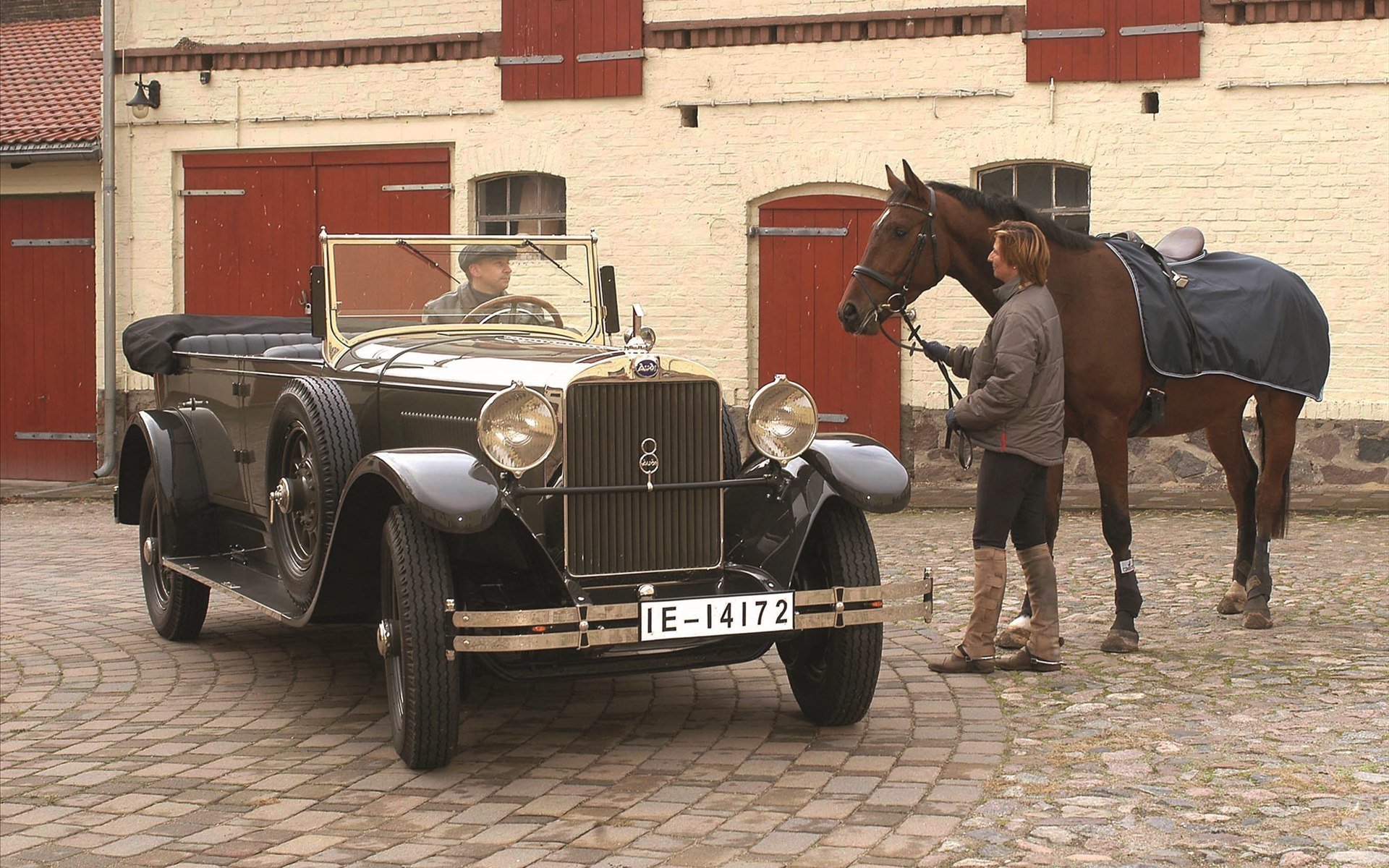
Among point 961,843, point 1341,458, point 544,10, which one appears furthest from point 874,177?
point 961,843

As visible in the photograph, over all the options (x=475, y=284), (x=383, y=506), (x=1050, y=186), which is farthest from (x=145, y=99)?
(x=383, y=506)

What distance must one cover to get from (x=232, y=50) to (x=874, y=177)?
6.69m

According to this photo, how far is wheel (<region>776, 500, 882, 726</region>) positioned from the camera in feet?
19.1

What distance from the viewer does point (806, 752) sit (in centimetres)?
567

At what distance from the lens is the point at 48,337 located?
17531 mm

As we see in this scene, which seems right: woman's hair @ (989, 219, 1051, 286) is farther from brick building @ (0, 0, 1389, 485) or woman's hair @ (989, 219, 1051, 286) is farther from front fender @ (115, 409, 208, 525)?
brick building @ (0, 0, 1389, 485)

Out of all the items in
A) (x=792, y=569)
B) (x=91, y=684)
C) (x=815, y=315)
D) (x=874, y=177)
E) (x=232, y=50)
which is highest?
(x=232, y=50)

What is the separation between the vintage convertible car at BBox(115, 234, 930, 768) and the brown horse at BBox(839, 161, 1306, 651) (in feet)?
5.04

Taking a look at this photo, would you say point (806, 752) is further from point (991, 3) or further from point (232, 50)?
point (232, 50)

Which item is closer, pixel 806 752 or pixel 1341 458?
pixel 806 752

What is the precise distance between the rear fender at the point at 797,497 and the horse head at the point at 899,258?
1.64 meters

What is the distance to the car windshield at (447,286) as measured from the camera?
7293 millimetres

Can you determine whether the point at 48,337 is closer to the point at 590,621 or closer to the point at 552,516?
the point at 552,516

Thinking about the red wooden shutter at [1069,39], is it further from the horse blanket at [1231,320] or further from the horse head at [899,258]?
the horse head at [899,258]
